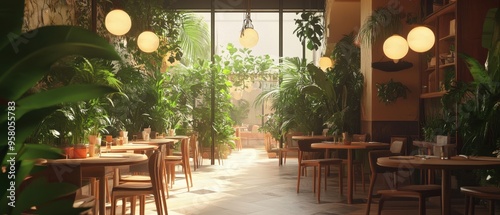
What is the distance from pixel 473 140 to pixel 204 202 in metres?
3.29

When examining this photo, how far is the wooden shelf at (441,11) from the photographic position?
292 inches

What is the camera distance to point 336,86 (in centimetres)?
1014

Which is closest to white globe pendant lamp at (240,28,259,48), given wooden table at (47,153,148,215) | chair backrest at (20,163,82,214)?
wooden table at (47,153,148,215)

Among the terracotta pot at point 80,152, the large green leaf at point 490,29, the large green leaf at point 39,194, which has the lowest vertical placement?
the terracotta pot at point 80,152

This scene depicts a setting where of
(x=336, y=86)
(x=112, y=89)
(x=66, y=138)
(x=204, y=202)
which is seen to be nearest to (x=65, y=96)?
(x=112, y=89)

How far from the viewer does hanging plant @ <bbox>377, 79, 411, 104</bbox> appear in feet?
28.4

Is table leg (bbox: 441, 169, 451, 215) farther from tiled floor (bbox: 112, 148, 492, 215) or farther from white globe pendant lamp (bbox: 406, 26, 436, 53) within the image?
white globe pendant lamp (bbox: 406, 26, 436, 53)

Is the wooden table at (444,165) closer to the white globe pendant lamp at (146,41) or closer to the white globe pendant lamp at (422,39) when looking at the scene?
the white globe pendant lamp at (422,39)

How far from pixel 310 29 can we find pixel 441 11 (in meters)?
3.81

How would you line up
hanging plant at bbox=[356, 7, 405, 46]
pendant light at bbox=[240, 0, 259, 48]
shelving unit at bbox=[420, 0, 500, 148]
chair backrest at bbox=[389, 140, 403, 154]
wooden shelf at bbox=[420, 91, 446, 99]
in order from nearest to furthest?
1. chair backrest at bbox=[389, 140, 403, 154]
2. shelving unit at bbox=[420, 0, 500, 148]
3. wooden shelf at bbox=[420, 91, 446, 99]
4. hanging plant at bbox=[356, 7, 405, 46]
5. pendant light at bbox=[240, 0, 259, 48]

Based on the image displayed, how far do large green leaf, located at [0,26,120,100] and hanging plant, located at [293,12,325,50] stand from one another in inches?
428

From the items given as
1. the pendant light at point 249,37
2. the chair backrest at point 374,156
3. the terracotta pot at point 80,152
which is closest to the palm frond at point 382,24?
the pendant light at point 249,37

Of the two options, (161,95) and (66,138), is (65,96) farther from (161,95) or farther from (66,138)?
(161,95)

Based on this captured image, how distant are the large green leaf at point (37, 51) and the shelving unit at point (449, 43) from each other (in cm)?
692
